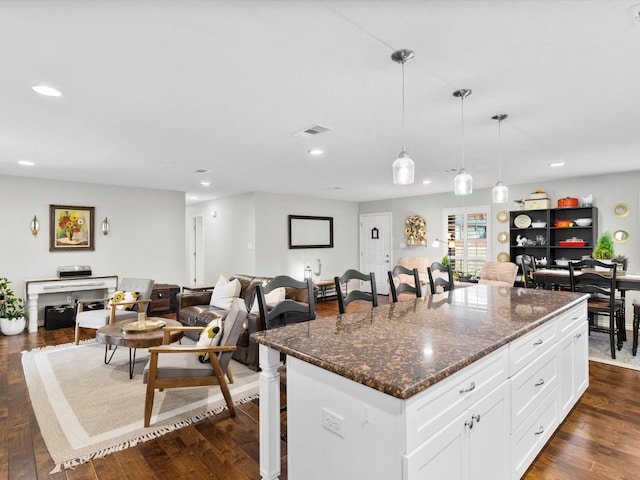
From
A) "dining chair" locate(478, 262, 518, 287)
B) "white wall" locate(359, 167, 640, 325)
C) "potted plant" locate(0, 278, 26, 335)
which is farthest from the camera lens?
"dining chair" locate(478, 262, 518, 287)

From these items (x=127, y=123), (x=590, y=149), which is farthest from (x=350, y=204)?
(x=127, y=123)

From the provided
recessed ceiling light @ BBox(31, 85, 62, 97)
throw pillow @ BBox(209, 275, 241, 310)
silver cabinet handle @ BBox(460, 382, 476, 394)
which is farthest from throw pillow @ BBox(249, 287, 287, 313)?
silver cabinet handle @ BBox(460, 382, 476, 394)

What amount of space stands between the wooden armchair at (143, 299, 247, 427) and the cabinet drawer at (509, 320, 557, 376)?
1.88 metres

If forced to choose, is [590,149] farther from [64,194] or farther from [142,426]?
[64,194]

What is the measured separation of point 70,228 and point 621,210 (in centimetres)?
888

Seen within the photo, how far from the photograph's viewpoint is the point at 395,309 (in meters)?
2.51

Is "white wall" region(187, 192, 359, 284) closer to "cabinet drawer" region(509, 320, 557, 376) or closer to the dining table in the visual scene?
the dining table

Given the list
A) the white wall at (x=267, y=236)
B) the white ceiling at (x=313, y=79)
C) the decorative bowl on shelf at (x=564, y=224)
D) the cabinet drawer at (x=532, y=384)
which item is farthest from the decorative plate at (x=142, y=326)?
the decorative bowl on shelf at (x=564, y=224)

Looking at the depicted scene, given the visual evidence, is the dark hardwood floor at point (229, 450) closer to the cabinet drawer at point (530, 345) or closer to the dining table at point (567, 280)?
the cabinet drawer at point (530, 345)

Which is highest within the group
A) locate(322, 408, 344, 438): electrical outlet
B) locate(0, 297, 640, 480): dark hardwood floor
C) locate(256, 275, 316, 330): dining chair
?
locate(256, 275, 316, 330): dining chair

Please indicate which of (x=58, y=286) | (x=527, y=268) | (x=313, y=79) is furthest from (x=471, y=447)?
(x=58, y=286)

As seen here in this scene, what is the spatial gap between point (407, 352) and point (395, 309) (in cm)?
101

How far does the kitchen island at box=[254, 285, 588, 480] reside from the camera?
1241 millimetres

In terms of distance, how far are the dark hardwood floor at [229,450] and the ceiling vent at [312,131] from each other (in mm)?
2436
